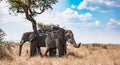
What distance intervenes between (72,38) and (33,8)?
12.1 meters

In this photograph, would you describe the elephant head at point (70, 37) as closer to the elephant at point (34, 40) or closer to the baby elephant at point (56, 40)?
the baby elephant at point (56, 40)

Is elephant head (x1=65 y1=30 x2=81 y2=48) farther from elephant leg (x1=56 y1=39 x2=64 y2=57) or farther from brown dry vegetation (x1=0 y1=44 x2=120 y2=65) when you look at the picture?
brown dry vegetation (x1=0 y1=44 x2=120 y2=65)

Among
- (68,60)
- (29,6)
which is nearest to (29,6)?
(29,6)

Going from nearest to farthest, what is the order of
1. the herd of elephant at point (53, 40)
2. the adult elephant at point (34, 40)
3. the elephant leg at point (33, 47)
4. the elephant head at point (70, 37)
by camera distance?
the elephant head at point (70, 37)
the herd of elephant at point (53, 40)
the adult elephant at point (34, 40)
the elephant leg at point (33, 47)

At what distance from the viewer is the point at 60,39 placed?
25484mm

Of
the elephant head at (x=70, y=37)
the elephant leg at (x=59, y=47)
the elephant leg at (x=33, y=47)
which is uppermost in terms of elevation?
the elephant head at (x=70, y=37)

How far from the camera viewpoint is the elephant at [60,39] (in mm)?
24969

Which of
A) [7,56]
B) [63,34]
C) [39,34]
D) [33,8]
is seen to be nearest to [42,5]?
[33,8]

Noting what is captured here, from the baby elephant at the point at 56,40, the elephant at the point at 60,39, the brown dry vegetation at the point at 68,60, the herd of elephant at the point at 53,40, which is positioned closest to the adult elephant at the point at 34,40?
the herd of elephant at the point at 53,40

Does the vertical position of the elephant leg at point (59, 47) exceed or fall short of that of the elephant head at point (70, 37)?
it falls short

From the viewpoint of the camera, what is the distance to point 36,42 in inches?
1091

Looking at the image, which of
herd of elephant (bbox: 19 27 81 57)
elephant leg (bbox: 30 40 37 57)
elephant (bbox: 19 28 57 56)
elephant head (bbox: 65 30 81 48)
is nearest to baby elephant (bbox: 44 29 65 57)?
herd of elephant (bbox: 19 27 81 57)

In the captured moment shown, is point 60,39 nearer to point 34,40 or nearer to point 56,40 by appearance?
point 56,40

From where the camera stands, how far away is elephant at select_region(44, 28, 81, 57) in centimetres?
2497
